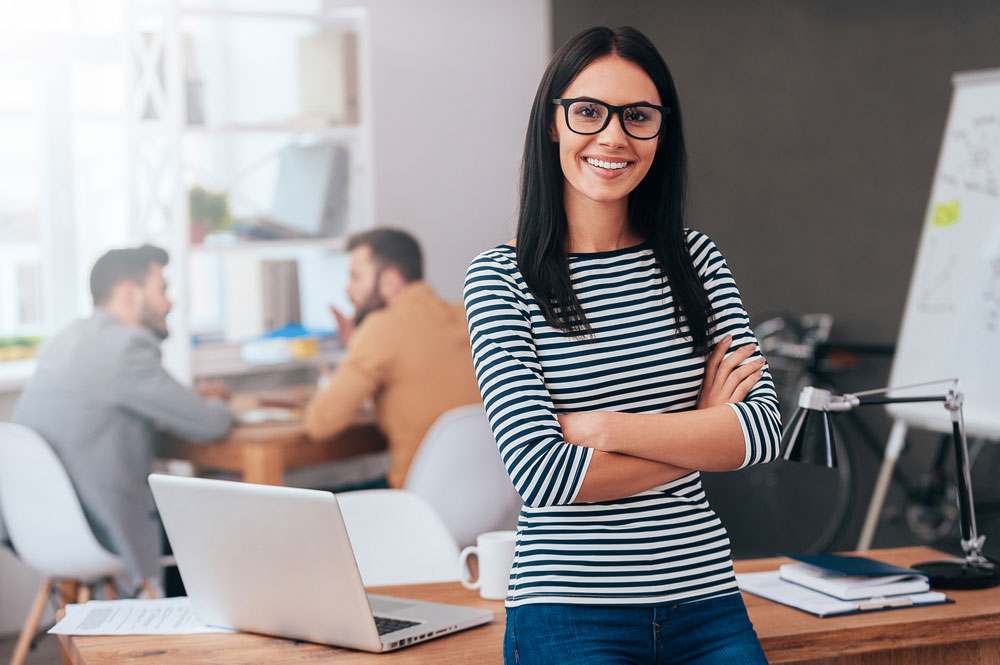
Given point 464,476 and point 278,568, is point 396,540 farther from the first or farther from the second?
point 464,476

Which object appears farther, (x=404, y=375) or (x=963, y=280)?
(x=963, y=280)

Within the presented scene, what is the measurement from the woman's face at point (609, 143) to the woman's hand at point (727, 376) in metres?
0.25

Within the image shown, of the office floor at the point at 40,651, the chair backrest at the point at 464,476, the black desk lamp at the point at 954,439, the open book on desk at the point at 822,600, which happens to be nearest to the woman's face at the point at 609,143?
the black desk lamp at the point at 954,439

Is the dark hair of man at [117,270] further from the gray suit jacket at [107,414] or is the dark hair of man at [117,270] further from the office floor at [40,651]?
the office floor at [40,651]

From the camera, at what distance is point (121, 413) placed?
327 centimetres

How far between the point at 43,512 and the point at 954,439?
239 centimetres

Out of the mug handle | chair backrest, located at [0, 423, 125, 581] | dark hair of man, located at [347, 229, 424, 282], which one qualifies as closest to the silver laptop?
the mug handle

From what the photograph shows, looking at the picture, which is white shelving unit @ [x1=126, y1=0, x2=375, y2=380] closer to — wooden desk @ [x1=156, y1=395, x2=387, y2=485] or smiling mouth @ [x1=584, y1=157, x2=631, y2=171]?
wooden desk @ [x1=156, y1=395, x2=387, y2=485]

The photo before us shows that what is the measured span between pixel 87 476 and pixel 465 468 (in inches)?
42.4

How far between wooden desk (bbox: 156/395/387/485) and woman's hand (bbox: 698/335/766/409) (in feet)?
6.88

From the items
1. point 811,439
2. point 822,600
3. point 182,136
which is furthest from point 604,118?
point 182,136

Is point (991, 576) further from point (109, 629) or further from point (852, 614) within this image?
point (109, 629)

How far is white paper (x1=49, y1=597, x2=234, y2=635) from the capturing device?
1578 millimetres

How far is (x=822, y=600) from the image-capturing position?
1.67 meters
